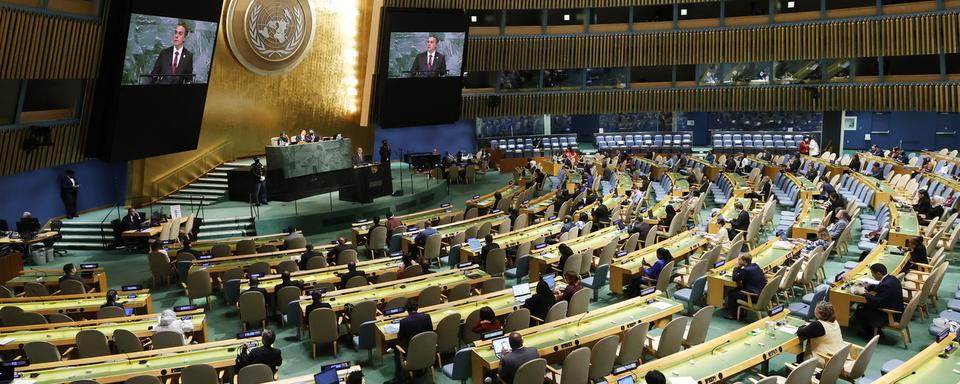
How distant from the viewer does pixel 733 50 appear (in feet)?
102

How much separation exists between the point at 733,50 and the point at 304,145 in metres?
19.5

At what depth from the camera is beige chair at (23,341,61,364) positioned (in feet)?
28.0

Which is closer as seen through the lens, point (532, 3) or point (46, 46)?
point (46, 46)

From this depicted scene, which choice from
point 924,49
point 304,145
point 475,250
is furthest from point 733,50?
point 475,250

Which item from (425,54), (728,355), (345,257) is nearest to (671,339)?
(728,355)

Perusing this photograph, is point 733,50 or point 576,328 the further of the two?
point 733,50

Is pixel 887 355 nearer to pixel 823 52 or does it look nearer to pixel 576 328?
pixel 576 328

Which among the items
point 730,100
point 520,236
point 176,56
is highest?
point 730,100

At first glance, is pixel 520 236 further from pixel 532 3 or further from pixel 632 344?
pixel 532 3

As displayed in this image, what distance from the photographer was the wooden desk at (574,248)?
1315 centimetres

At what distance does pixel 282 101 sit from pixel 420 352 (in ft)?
62.6

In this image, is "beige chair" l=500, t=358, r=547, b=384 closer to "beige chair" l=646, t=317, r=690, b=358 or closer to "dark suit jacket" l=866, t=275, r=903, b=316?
"beige chair" l=646, t=317, r=690, b=358

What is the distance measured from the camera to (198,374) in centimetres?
764

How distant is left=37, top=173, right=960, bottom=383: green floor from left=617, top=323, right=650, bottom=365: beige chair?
1994 mm
